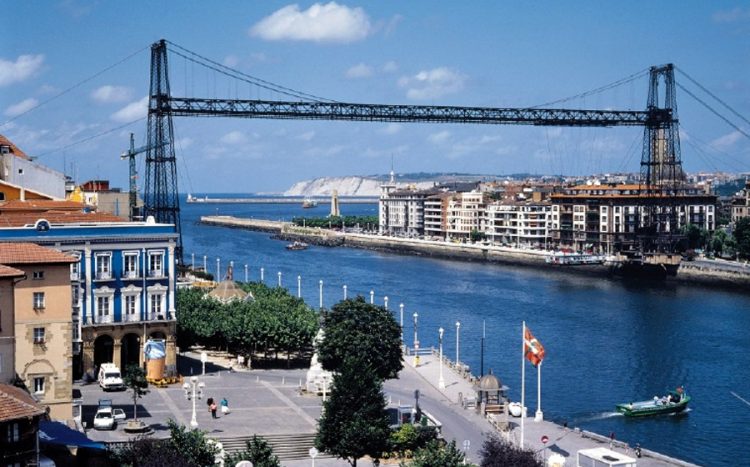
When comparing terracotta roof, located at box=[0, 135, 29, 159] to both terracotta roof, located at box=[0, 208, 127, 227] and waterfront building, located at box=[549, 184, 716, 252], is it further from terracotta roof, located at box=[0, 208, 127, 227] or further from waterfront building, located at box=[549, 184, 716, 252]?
waterfront building, located at box=[549, 184, 716, 252]

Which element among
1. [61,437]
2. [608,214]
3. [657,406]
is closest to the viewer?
[61,437]

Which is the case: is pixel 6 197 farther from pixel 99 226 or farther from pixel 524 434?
pixel 524 434

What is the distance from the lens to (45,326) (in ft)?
52.5

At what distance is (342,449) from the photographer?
15211 mm

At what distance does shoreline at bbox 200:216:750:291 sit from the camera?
51.8m

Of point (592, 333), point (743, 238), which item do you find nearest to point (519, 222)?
point (743, 238)

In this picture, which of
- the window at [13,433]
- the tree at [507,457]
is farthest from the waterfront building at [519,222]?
the window at [13,433]

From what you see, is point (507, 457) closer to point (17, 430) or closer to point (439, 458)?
point (439, 458)

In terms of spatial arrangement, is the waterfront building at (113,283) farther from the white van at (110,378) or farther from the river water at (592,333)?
the river water at (592,333)

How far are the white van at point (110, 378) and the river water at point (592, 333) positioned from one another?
853cm

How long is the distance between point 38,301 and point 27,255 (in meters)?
0.71

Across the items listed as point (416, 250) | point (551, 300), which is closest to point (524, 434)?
point (551, 300)

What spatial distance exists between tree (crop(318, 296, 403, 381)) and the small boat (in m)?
5.01

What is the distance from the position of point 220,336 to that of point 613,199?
46130 millimetres
